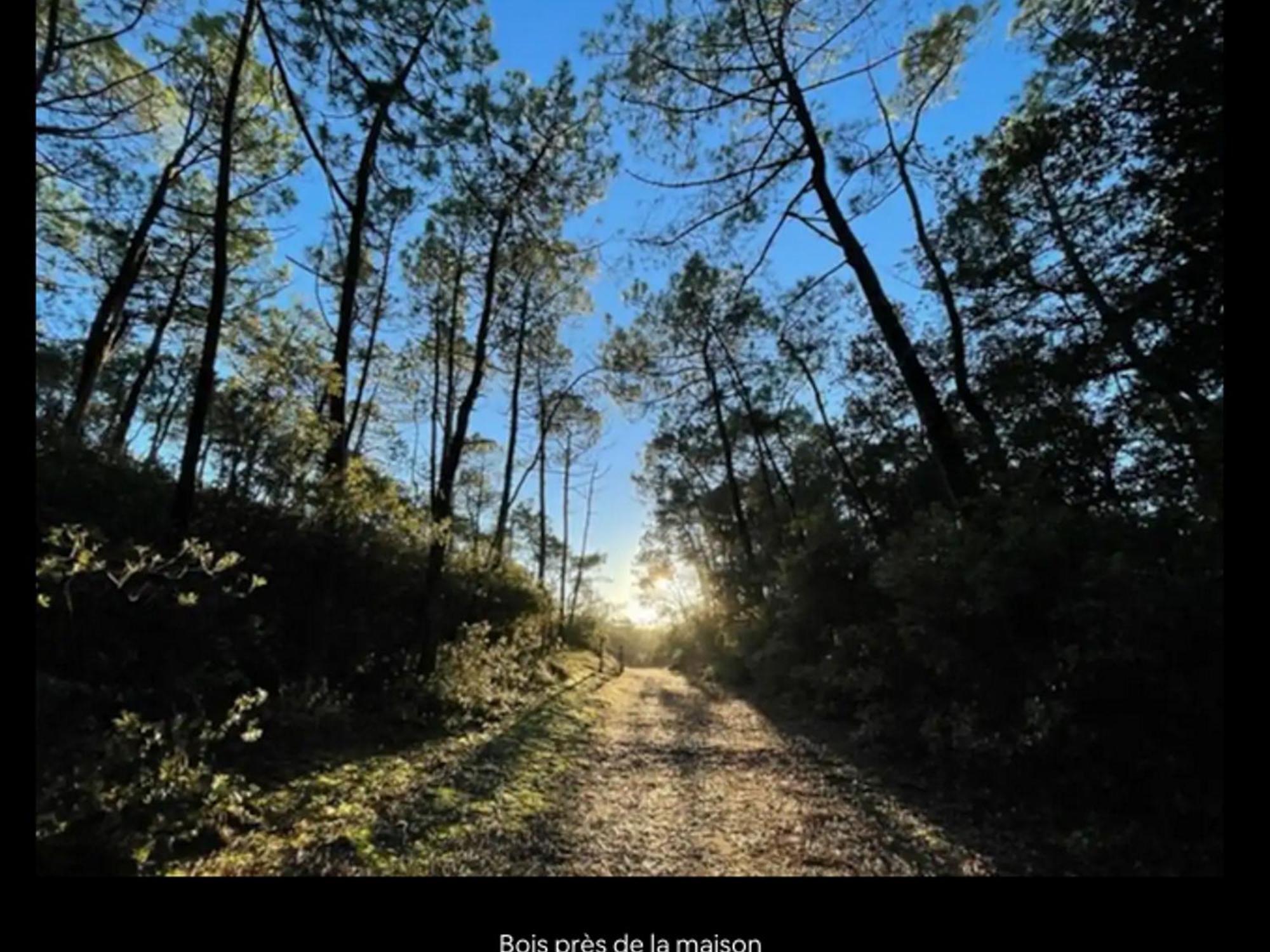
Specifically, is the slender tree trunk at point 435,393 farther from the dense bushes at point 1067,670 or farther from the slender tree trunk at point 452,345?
the dense bushes at point 1067,670

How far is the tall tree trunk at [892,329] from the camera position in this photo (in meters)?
6.52

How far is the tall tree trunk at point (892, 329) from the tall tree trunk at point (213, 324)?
22.1 ft

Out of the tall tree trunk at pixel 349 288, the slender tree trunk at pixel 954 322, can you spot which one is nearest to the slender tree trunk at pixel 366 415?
the tall tree trunk at pixel 349 288

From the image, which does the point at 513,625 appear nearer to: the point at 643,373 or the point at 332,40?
the point at 643,373

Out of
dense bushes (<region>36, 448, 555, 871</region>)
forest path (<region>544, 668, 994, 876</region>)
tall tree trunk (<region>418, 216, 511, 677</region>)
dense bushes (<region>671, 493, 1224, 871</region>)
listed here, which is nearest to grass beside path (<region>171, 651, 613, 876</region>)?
dense bushes (<region>36, 448, 555, 871</region>)

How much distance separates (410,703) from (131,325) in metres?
13.8

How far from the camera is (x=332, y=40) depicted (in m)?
5.62

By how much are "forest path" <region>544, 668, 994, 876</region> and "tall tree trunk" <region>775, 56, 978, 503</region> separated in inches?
132

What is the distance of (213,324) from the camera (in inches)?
233

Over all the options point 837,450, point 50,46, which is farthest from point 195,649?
point 837,450

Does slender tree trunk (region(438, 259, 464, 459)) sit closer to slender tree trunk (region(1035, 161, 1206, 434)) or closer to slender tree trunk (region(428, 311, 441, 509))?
slender tree trunk (region(428, 311, 441, 509))

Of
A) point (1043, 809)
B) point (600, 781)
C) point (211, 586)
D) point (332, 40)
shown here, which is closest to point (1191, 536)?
point (1043, 809)

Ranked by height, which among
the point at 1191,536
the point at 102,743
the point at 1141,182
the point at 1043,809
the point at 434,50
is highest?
the point at 434,50

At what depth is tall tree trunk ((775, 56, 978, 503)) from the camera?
6.52m
